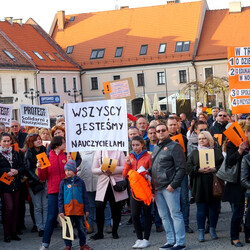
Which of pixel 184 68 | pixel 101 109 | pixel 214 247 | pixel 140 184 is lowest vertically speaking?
pixel 214 247

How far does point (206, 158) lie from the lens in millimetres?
10078

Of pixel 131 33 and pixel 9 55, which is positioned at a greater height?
pixel 131 33

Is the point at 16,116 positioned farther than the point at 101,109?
Yes

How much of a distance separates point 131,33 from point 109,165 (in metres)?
59.6

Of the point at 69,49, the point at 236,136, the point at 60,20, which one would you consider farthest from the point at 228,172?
the point at 60,20

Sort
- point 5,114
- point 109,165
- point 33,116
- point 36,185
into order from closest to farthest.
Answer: point 109,165 → point 36,185 → point 5,114 → point 33,116

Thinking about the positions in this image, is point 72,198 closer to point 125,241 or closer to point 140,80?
point 125,241

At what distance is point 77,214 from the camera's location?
9828 mm

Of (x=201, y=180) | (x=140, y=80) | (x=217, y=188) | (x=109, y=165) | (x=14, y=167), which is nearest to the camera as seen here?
(x=217, y=188)

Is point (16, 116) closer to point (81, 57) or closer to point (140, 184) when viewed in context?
point (81, 57)

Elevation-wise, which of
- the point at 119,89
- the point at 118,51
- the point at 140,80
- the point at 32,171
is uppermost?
the point at 118,51

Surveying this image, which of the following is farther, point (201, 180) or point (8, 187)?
point (8, 187)

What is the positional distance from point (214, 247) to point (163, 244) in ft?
2.82

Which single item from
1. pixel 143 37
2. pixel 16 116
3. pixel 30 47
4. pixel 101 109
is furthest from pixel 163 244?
pixel 143 37
